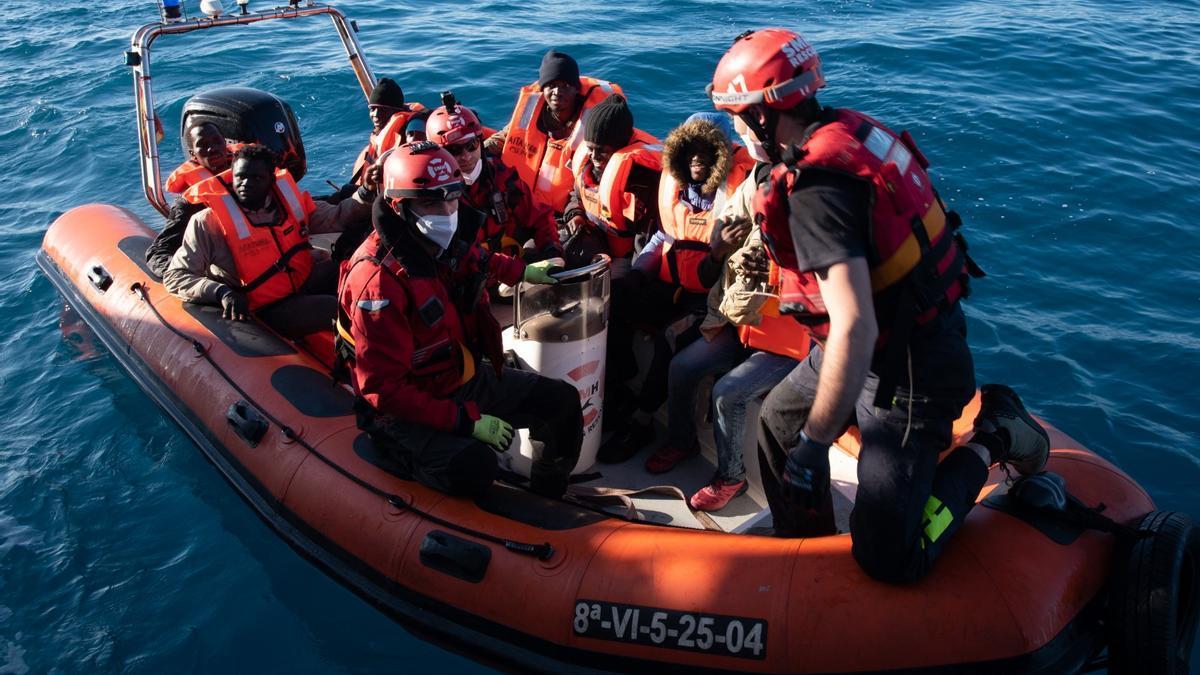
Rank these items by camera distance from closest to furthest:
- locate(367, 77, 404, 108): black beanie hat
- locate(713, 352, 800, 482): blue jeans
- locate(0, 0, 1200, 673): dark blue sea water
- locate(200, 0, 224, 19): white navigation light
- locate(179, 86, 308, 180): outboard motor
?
locate(713, 352, 800, 482): blue jeans
locate(0, 0, 1200, 673): dark blue sea water
locate(179, 86, 308, 180): outboard motor
locate(200, 0, 224, 19): white navigation light
locate(367, 77, 404, 108): black beanie hat

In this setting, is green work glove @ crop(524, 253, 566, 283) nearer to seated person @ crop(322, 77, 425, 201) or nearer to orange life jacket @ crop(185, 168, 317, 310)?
orange life jacket @ crop(185, 168, 317, 310)

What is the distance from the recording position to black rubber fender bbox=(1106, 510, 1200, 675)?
2506 mm

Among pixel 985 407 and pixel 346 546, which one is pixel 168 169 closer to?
pixel 346 546

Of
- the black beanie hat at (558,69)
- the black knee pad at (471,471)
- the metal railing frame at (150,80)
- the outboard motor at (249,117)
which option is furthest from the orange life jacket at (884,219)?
→ the metal railing frame at (150,80)

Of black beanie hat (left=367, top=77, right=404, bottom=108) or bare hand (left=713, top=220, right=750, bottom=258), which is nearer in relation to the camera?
bare hand (left=713, top=220, right=750, bottom=258)

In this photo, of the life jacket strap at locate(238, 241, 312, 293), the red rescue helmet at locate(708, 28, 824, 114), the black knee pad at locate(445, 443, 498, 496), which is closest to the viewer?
the red rescue helmet at locate(708, 28, 824, 114)

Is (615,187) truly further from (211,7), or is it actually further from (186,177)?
(211,7)

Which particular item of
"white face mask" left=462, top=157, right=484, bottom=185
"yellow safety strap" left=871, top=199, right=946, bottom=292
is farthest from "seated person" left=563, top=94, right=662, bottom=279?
"yellow safety strap" left=871, top=199, right=946, bottom=292

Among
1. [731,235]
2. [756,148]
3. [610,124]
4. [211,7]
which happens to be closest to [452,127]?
[610,124]

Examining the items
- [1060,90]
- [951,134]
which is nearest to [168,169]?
[951,134]

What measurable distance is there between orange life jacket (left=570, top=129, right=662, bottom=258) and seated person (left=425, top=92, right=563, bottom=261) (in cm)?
25

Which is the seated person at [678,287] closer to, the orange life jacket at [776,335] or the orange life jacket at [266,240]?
the orange life jacket at [776,335]

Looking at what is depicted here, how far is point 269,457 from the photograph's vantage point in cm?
372

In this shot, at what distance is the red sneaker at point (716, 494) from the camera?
3664 mm
